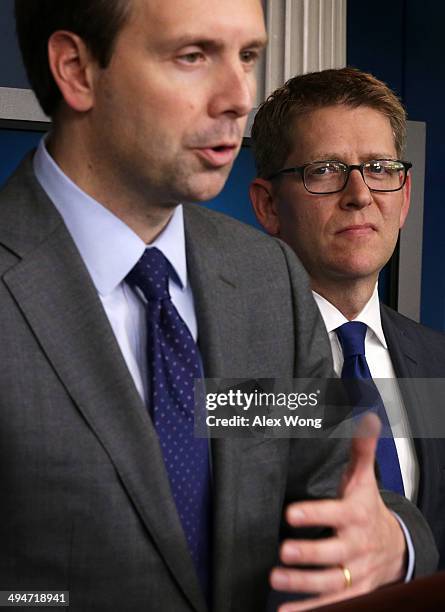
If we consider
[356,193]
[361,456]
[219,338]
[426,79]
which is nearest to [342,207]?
[356,193]

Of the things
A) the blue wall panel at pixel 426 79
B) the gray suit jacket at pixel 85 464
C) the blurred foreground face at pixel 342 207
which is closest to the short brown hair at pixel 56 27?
the gray suit jacket at pixel 85 464

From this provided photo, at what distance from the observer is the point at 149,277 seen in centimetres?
108

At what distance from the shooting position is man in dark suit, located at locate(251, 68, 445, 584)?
1.54 m

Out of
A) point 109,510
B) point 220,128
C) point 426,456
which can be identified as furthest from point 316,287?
point 109,510

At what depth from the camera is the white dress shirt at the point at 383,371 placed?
1515 millimetres

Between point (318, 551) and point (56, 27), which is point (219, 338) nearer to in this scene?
point (318, 551)

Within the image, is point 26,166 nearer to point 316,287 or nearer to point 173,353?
point 173,353

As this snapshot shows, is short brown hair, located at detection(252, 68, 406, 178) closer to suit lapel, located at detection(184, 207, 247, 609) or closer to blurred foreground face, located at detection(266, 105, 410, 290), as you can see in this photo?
blurred foreground face, located at detection(266, 105, 410, 290)

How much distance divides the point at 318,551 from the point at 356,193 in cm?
76

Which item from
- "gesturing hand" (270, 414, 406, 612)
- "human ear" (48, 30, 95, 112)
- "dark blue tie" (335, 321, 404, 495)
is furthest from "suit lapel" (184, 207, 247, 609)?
"dark blue tie" (335, 321, 404, 495)

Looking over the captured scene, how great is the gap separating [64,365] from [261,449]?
0.93ft

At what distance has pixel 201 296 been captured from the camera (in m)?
1.14

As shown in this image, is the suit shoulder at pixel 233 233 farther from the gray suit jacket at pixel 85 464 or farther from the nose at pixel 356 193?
the nose at pixel 356 193

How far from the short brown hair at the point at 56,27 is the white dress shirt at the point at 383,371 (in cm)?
65
